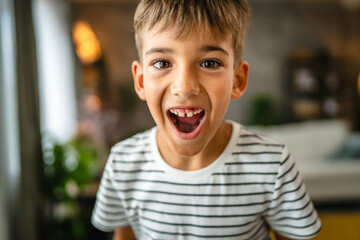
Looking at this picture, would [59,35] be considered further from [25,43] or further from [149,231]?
[149,231]

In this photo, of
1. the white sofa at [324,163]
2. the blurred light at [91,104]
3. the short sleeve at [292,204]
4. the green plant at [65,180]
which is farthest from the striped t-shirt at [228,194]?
the blurred light at [91,104]

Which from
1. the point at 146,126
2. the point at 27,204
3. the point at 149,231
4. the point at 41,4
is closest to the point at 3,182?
the point at 27,204

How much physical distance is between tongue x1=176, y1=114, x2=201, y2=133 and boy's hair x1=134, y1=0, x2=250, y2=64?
169 millimetres

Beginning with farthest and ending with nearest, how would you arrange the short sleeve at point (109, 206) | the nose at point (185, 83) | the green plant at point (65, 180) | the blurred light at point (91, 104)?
the blurred light at point (91, 104), the green plant at point (65, 180), the short sleeve at point (109, 206), the nose at point (185, 83)

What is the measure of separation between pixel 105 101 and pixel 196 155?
5314 mm

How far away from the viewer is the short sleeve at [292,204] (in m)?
0.71

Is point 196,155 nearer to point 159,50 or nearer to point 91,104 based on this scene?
point 159,50

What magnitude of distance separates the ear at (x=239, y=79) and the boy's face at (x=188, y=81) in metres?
0.06

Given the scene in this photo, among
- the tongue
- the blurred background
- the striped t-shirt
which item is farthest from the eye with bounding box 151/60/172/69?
the blurred background

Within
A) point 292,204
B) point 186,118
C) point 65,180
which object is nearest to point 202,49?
point 186,118

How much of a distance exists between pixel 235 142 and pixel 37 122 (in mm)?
1875

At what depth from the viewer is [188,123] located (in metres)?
0.66

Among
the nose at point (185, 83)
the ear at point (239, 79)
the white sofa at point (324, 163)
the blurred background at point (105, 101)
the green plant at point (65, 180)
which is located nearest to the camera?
the nose at point (185, 83)

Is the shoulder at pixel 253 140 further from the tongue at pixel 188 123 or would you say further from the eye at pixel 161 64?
the eye at pixel 161 64
